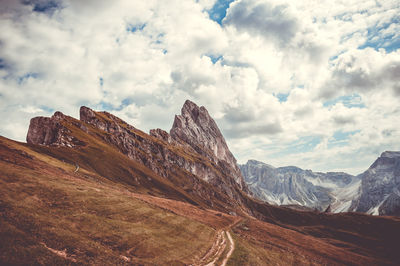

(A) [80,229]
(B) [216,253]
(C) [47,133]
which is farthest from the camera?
(C) [47,133]

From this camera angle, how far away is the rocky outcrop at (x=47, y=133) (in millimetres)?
116344

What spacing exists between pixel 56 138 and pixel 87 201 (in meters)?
91.0

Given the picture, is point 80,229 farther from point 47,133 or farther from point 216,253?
point 47,133

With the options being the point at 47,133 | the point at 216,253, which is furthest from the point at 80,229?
the point at 47,133

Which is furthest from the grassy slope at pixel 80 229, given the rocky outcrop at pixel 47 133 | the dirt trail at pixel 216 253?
the rocky outcrop at pixel 47 133

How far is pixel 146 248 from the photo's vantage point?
32312mm

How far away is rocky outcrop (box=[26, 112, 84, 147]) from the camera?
382 feet

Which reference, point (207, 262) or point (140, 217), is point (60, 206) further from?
point (207, 262)

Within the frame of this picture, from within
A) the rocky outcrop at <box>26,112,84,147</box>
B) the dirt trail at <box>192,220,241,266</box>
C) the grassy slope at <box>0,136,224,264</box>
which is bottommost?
the dirt trail at <box>192,220,241,266</box>

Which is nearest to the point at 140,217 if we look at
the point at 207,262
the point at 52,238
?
the point at 207,262

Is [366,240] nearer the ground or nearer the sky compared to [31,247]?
nearer the ground

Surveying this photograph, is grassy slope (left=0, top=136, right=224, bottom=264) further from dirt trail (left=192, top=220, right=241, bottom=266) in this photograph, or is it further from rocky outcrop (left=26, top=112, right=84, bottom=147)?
rocky outcrop (left=26, top=112, right=84, bottom=147)

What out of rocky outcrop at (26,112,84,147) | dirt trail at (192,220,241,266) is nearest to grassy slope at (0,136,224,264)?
dirt trail at (192,220,241,266)

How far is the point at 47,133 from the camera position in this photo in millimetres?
119000
